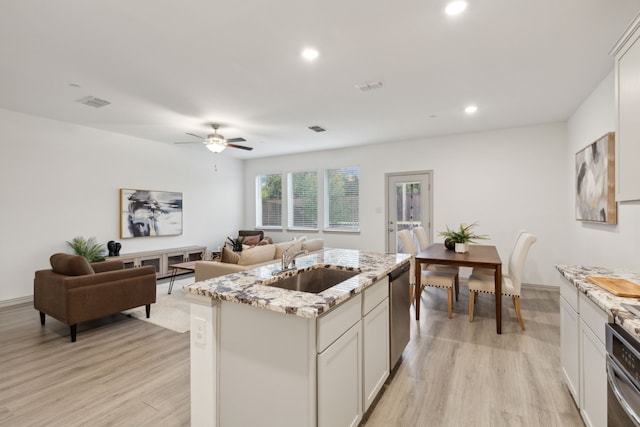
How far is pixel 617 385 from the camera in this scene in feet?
4.14

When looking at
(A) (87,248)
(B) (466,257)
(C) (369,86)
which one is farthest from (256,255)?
(A) (87,248)

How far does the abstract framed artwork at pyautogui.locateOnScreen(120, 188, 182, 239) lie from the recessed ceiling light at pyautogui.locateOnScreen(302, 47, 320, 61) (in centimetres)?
455

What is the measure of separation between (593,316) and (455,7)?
A: 2105 mm

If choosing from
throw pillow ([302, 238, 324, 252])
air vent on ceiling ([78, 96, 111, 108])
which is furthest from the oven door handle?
air vent on ceiling ([78, 96, 111, 108])

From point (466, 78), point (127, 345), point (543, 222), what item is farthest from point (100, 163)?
point (543, 222)

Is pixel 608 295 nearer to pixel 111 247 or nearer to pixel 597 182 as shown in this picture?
pixel 597 182

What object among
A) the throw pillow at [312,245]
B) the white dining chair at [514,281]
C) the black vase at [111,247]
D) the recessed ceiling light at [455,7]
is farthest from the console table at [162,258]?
the recessed ceiling light at [455,7]

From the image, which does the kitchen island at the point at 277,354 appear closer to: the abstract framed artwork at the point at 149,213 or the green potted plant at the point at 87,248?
the green potted plant at the point at 87,248

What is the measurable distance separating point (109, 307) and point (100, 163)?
120 inches

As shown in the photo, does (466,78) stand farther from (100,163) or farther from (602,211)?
(100,163)

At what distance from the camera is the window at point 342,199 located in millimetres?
6688

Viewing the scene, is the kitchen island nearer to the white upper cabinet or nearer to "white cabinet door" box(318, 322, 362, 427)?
"white cabinet door" box(318, 322, 362, 427)

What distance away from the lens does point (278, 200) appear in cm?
778

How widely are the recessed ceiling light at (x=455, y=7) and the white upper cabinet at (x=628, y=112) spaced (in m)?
0.92
